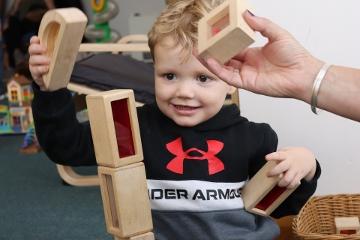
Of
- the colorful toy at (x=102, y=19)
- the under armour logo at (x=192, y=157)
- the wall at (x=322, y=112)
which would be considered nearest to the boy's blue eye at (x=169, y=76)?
the under armour logo at (x=192, y=157)

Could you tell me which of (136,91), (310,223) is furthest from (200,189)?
(136,91)

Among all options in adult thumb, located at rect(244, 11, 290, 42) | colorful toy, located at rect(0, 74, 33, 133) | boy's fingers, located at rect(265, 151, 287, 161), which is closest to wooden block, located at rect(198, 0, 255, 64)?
adult thumb, located at rect(244, 11, 290, 42)

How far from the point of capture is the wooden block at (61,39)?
85cm

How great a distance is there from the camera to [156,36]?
108cm

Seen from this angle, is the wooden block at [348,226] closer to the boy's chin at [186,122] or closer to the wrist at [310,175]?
the wrist at [310,175]

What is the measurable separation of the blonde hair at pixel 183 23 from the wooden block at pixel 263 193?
25cm

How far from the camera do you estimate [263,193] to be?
1073 mm

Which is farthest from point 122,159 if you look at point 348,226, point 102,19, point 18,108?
point 102,19

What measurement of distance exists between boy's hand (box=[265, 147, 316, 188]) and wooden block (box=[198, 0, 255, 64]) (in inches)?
10.2

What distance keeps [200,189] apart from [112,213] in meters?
0.20

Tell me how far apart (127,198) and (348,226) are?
0.68 metres

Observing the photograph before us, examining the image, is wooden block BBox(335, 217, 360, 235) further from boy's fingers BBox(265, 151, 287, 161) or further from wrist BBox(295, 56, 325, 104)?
wrist BBox(295, 56, 325, 104)

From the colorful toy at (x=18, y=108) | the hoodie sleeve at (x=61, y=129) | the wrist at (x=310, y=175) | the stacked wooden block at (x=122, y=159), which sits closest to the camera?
the stacked wooden block at (x=122, y=159)

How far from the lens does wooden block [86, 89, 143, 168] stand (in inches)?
33.9
